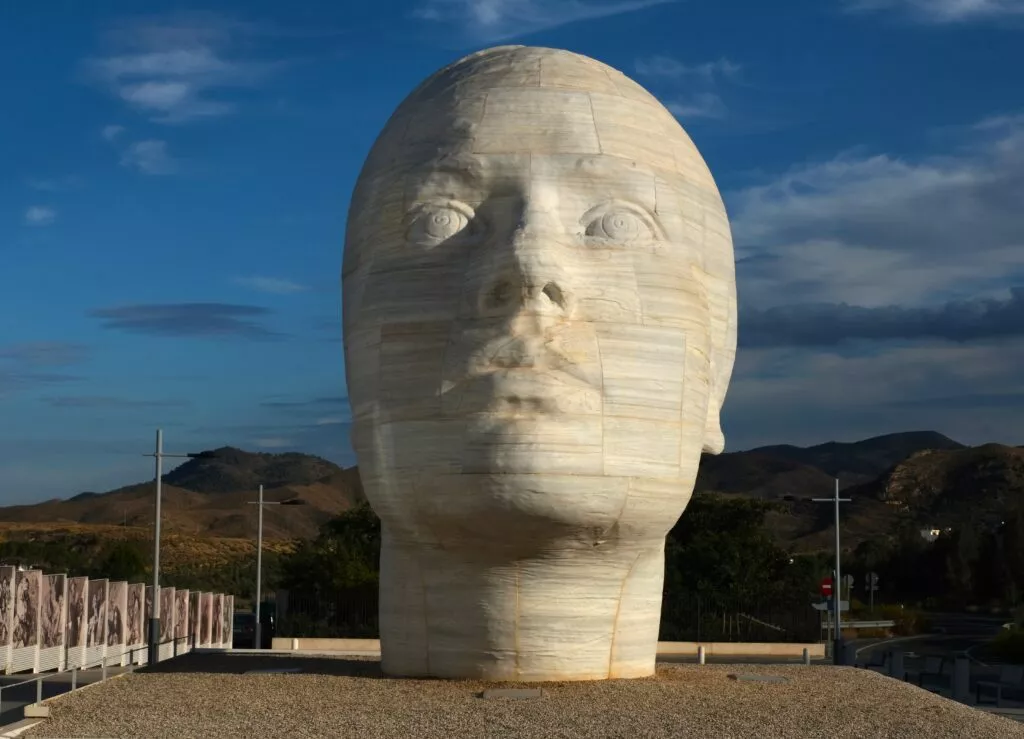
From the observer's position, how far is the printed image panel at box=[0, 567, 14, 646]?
27.8m

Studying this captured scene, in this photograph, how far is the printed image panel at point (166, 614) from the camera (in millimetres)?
34562

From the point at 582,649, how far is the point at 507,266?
4.74 m

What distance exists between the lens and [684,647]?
35156 millimetres

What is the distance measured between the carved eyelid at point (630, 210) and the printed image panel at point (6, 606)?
1720 cm

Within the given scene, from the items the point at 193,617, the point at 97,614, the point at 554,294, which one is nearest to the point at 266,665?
the point at 554,294

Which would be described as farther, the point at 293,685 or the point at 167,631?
the point at 167,631

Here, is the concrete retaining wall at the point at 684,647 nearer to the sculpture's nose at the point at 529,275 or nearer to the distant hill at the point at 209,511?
the sculpture's nose at the point at 529,275

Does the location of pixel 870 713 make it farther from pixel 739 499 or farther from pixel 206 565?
pixel 206 565

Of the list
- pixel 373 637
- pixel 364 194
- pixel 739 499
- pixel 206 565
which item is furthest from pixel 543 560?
pixel 206 565

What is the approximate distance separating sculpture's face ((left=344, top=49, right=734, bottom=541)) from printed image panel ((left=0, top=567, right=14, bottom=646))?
13927 millimetres

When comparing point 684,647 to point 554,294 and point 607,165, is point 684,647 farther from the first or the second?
point 554,294

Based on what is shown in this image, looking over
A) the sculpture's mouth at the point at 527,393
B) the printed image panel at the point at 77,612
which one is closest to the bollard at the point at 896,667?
the sculpture's mouth at the point at 527,393

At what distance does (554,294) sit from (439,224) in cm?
174

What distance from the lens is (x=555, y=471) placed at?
15461mm
